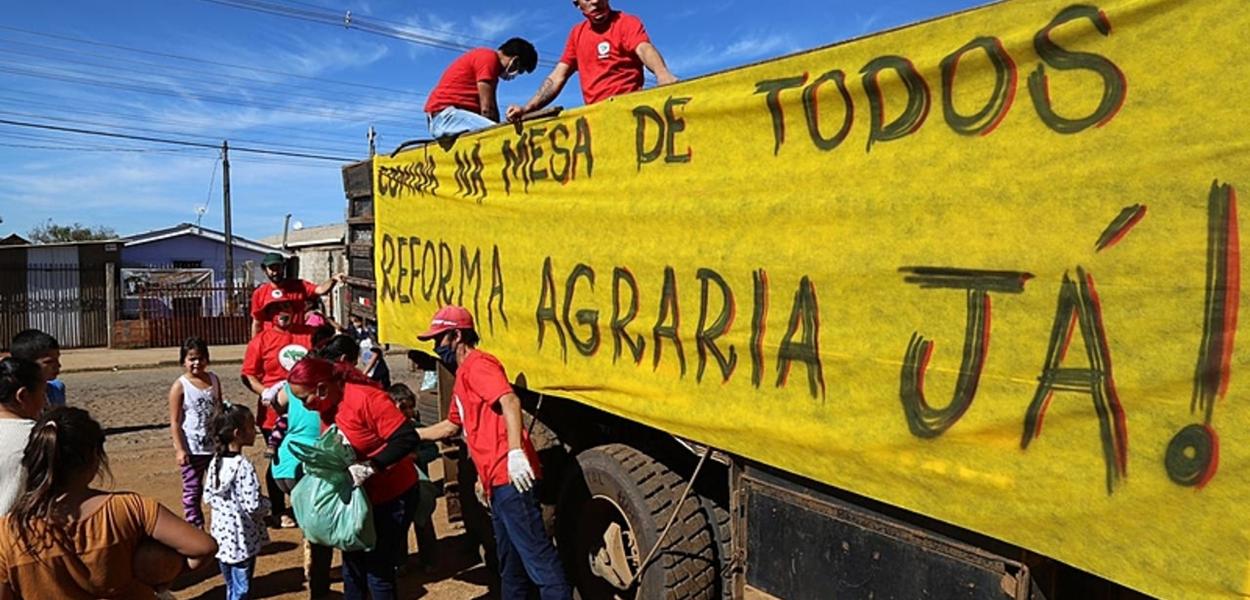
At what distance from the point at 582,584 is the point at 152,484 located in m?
5.22

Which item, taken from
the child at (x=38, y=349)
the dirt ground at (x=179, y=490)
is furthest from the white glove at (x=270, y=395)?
the child at (x=38, y=349)

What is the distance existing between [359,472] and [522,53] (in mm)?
3169

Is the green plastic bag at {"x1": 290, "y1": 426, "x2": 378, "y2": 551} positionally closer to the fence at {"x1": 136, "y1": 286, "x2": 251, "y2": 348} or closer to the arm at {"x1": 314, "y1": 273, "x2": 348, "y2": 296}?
the arm at {"x1": 314, "y1": 273, "x2": 348, "y2": 296}

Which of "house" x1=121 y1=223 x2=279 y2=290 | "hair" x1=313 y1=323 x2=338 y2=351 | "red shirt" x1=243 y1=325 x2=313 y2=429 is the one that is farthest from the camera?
"house" x1=121 y1=223 x2=279 y2=290

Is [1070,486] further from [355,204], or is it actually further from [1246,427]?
[355,204]

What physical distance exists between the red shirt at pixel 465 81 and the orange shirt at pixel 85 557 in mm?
3772

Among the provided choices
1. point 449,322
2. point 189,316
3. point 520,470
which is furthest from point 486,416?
point 189,316

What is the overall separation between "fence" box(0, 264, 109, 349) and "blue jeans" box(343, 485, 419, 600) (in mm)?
21688

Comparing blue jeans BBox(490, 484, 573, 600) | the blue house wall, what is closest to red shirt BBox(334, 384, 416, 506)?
blue jeans BBox(490, 484, 573, 600)

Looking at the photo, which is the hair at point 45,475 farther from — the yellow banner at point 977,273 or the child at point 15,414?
the yellow banner at point 977,273

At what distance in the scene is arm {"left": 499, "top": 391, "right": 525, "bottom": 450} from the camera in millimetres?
3834

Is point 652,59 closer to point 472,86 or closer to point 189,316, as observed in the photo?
point 472,86

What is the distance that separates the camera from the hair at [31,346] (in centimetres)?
415

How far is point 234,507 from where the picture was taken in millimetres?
4566
